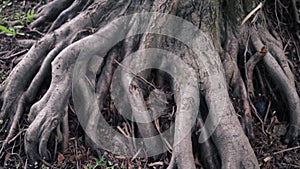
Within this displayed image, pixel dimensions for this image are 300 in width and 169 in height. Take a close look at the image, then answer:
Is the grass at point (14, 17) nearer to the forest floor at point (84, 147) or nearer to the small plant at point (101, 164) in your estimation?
the forest floor at point (84, 147)

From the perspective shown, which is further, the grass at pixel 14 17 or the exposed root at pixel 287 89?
the grass at pixel 14 17

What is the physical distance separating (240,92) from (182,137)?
726mm

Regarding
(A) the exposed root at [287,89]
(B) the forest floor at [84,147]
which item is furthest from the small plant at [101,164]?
(A) the exposed root at [287,89]

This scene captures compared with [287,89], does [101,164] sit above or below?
below

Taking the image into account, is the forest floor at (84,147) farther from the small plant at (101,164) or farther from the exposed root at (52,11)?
the exposed root at (52,11)

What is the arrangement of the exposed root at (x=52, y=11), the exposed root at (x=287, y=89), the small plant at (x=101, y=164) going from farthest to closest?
the exposed root at (x=52, y=11), the exposed root at (x=287, y=89), the small plant at (x=101, y=164)

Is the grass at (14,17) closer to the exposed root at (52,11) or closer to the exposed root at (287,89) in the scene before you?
the exposed root at (52,11)

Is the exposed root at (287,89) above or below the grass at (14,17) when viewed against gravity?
below

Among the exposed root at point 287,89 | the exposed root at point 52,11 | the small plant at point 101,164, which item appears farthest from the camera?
the exposed root at point 52,11

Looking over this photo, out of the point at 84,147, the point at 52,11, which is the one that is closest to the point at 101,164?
the point at 84,147

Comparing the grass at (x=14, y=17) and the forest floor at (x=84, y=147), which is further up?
the grass at (x=14, y=17)

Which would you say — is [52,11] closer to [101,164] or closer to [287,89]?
[101,164]

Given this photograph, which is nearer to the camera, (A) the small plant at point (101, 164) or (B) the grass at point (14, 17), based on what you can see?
(A) the small plant at point (101, 164)

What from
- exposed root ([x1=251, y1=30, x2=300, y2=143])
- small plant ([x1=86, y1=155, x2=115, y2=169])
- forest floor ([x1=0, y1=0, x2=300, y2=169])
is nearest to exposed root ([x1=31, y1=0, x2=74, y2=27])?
forest floor ([x1=0, y1=0, x2=300, y2=169])
